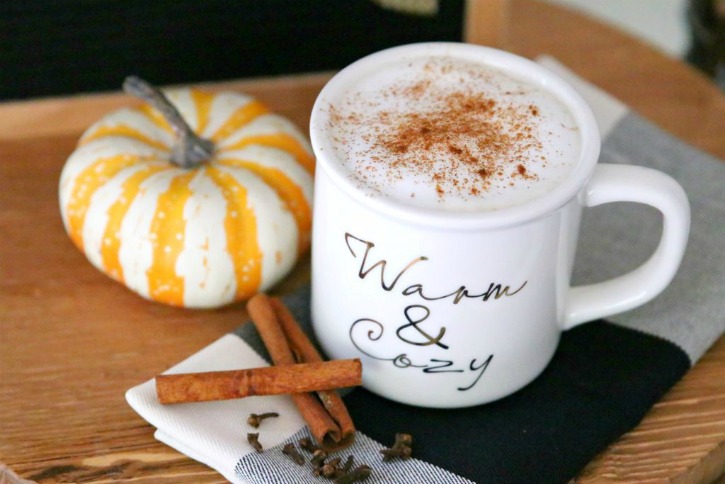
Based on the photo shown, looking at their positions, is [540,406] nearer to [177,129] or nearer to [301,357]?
[301,357]

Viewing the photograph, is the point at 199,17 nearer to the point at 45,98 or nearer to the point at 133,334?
the point at 45,98

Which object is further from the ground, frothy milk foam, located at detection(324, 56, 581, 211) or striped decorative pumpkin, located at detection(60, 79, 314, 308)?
frothy milk foam, located at detection(324, 56, 581, 211)

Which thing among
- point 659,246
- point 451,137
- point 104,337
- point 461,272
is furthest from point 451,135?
point 104,337

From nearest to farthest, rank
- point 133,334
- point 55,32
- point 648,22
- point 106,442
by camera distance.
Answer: point 106,442 < point 133,334 < point 55,32 < point 648,22

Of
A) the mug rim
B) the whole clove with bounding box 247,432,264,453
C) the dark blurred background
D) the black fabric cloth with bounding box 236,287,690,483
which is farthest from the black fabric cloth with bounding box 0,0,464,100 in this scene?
the whole clove with bounding box 247,432,264,453

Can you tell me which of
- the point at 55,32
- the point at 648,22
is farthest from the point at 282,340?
the point at 648,22

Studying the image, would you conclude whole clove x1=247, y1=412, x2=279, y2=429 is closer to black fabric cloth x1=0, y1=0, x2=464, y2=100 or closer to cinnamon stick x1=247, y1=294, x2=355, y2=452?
cinnamon stick x1=247, y1=294, x2=355, y2=452
